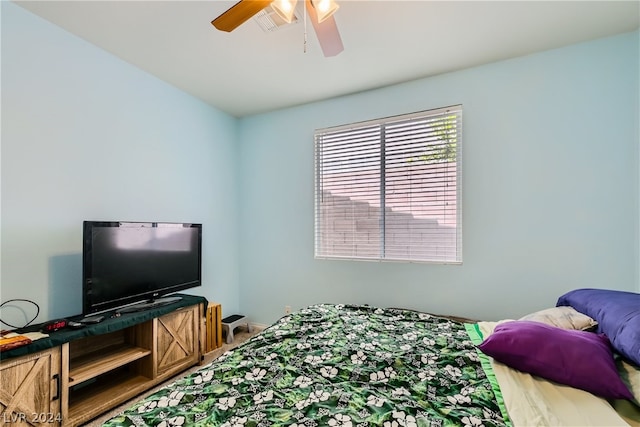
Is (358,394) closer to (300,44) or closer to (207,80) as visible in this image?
(300,44)

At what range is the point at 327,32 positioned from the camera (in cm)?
159

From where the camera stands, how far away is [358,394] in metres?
1.16

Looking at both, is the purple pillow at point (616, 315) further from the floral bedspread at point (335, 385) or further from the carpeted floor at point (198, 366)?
the carpeted floor at point (198, 366)

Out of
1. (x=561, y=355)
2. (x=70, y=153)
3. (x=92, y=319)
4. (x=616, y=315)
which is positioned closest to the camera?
(x=561, y=355)

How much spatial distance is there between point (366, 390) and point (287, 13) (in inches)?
74.0

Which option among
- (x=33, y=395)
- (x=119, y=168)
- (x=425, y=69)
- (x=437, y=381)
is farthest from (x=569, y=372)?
(x=119, y=168)

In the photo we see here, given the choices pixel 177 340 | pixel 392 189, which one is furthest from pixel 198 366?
pixel 392 189

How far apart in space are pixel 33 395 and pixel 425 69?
367 centimetres

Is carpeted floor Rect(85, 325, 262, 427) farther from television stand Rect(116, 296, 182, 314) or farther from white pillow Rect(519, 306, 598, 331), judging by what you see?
white pillow Rect(519, 306, 598, 331)

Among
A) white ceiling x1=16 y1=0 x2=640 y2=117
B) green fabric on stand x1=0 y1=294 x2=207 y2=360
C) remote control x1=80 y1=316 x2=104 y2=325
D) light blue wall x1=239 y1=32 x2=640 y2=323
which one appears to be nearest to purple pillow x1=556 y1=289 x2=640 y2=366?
light blue wall x1=239 y1=32 x2=640 y2=323

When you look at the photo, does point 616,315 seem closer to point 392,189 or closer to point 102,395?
point 392,189

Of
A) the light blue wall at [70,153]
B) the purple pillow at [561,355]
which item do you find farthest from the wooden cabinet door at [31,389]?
the purple pillow at [561,355]

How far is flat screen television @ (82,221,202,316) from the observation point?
1998 mm

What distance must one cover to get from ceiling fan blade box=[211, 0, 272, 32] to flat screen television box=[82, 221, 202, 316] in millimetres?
1606
